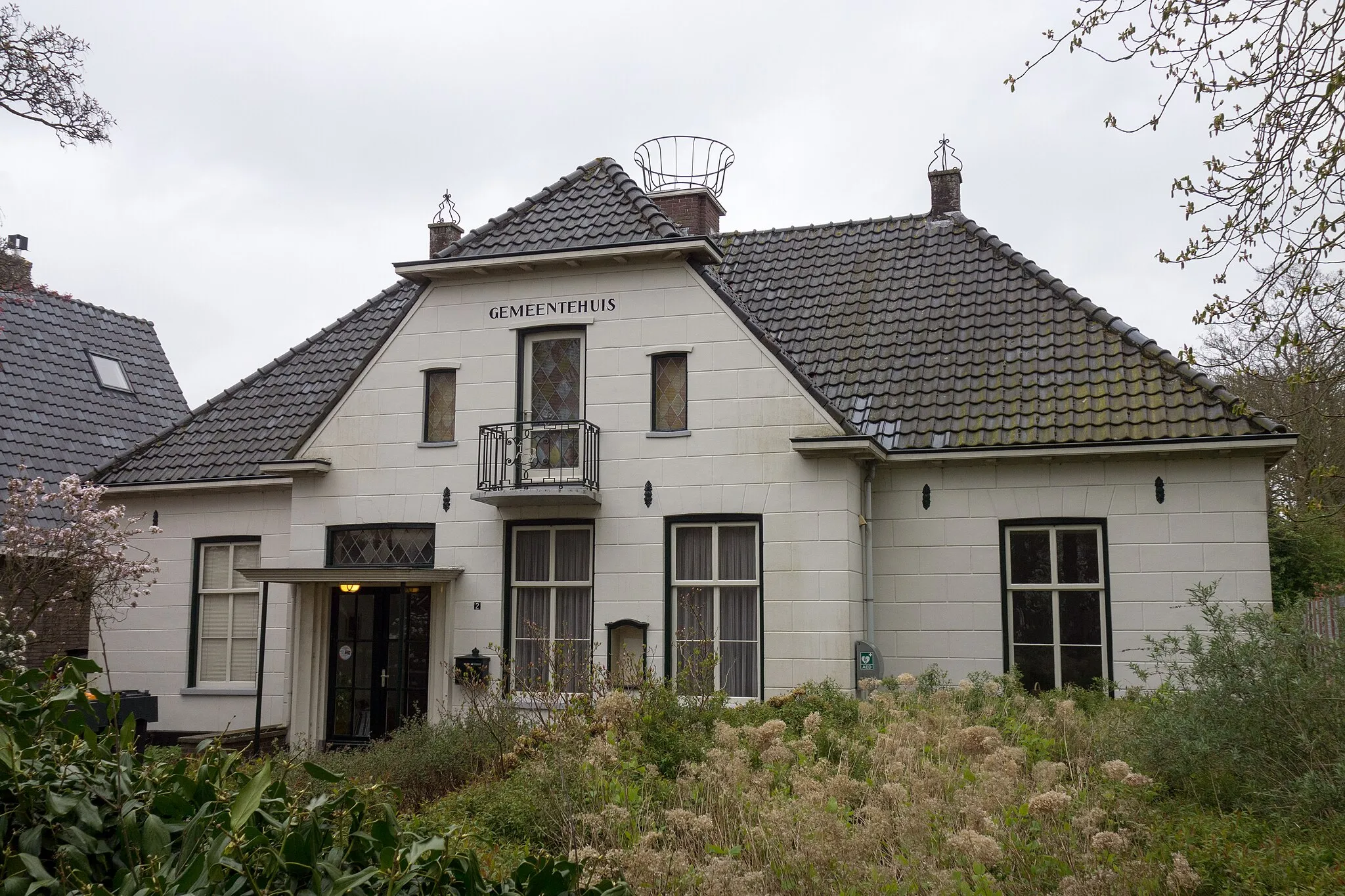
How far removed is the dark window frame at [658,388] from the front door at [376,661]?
3.77 m

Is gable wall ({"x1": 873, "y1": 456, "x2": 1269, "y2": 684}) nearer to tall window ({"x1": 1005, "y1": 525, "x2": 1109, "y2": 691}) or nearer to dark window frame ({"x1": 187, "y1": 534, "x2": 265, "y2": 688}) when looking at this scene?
tall window ({"x1": 1005, "y1": 525, "x2": 1109, "y2": 691})

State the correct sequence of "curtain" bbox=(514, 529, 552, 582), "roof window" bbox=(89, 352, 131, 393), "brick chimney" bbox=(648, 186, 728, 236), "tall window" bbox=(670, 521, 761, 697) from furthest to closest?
"roof window" bbox=(89, 352, 131, 393) < "brick chimney" bbox=(648, 186, 728, 236) < "curtain" bbox=(514, 529, 552, 582) < "tall window" bbox=(670, 521, 761, 697)

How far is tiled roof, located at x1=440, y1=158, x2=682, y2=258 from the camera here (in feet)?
46.6

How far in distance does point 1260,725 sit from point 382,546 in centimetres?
1068

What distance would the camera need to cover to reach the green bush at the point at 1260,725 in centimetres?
675

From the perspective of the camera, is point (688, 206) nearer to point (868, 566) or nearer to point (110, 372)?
point (868, 566)

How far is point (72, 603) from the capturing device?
16859 mm

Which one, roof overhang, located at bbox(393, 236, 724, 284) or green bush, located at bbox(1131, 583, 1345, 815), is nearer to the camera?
green bush, located at bbox(1131, 583, 1345, 815)

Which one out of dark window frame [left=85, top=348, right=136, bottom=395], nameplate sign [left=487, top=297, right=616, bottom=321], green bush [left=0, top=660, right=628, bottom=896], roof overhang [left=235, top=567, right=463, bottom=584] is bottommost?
green bush [left=0, top=660, right=628, bottom=896]

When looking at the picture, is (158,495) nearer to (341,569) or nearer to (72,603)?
(72,603)

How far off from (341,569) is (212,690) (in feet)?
12.6

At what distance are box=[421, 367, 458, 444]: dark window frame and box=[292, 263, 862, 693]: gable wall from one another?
7 cm

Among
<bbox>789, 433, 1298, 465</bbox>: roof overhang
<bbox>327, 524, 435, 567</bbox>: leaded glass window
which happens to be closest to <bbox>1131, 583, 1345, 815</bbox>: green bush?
<bbox>789, 433, 1298, 465</bbox>: roof overhang

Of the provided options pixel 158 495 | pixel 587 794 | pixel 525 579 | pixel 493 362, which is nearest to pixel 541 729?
pixel 587 794
